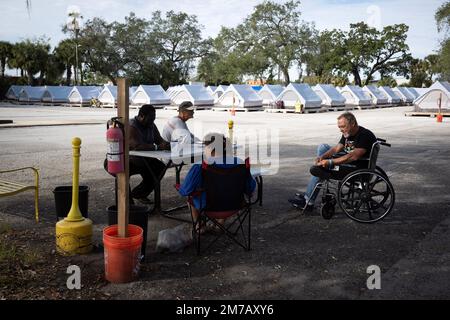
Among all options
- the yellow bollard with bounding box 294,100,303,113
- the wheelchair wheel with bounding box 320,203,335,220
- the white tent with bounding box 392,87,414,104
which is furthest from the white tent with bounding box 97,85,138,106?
the wheelchair wheel with bounding box 320,203,335,220

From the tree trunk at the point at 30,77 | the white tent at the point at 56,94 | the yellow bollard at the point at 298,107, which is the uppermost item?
the tree trunk at the point at 30,77

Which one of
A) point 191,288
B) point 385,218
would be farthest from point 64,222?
point 385,218

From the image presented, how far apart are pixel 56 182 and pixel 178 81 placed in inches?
2290

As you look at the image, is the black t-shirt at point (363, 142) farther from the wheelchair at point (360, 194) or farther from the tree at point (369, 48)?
the tree at point (369, 48)

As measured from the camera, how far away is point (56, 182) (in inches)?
308

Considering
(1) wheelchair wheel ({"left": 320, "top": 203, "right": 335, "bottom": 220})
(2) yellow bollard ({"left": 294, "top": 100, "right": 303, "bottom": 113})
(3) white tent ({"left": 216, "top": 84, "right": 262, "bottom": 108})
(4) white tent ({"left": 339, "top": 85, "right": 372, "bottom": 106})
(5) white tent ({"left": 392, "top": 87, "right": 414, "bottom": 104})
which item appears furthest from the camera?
(5) white tent ({"left": 392, "top": 87, "right": 414, "bottom": 104})

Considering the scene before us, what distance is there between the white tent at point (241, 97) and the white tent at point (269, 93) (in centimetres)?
197

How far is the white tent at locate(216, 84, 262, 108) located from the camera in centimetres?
3381

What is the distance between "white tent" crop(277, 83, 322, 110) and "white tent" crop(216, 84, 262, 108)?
2.16 metres

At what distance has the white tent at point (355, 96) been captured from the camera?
130ft

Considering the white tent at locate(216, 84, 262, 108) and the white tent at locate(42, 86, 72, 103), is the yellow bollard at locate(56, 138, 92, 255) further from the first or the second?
the white tent at locate(42, 86, 72, 103)

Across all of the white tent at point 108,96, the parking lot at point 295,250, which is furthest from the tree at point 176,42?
the parking lot at point 295,250

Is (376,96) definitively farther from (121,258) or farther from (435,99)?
(121,258)
